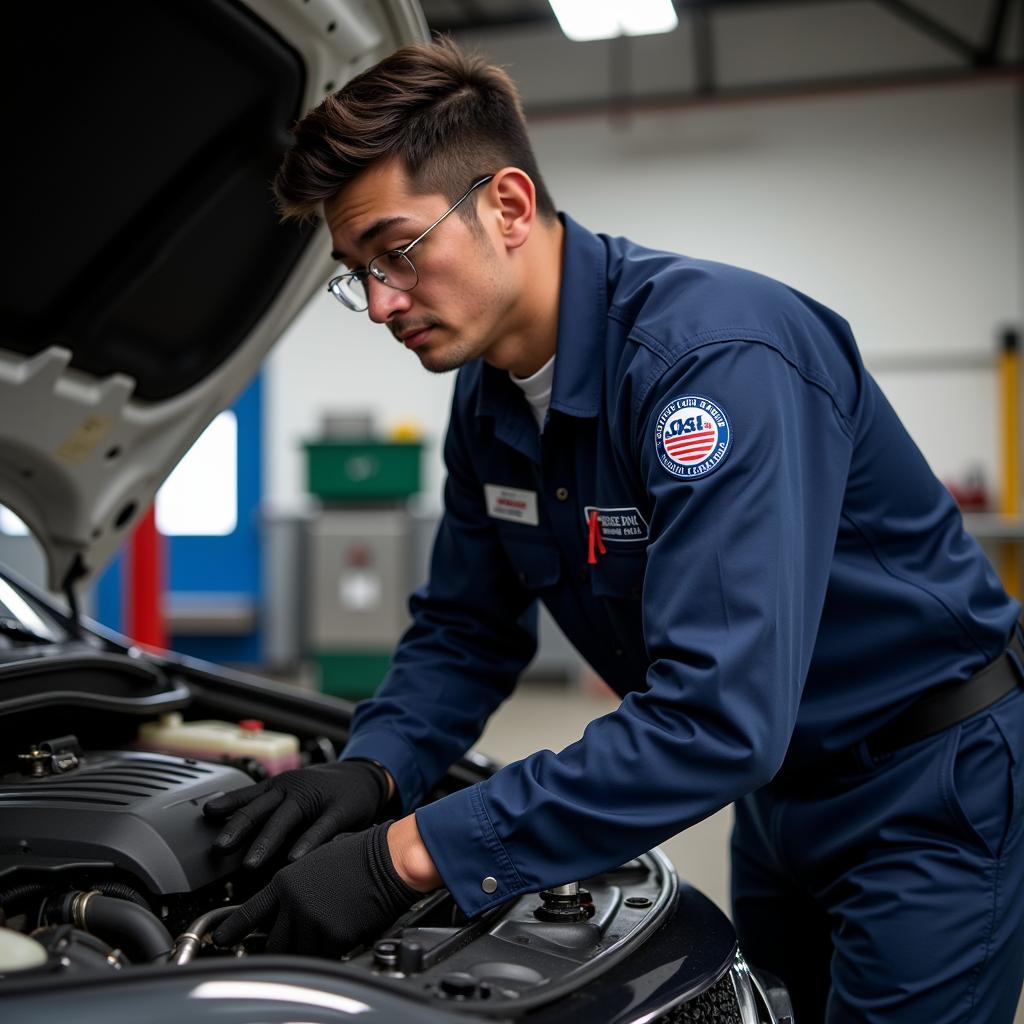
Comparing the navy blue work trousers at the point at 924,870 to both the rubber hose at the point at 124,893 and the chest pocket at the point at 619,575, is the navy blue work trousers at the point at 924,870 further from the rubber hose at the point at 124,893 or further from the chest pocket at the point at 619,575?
the rubber hose at the point at 124,893

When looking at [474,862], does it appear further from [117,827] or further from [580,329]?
[580,329]

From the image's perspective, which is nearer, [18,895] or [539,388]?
[18,895]

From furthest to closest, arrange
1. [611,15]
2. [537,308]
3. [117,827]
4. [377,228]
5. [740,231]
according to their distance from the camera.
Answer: [740,231], [611,15], [537,308], [377,228], [117,827]

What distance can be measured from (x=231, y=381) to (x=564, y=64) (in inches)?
214

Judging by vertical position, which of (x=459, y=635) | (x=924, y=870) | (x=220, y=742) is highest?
(x=459, y=635)

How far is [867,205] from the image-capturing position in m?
6.05

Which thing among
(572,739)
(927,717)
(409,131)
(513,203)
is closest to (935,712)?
(927,717)

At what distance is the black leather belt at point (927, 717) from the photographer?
1.12 m

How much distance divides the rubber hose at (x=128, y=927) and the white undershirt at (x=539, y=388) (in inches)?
24.7

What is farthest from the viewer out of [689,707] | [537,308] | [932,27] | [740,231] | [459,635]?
[740,231]

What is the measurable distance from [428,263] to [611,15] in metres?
3.09

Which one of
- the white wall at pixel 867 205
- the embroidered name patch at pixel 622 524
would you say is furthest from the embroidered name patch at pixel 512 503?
the white wall at pixel 867 205

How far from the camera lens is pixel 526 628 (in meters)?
1.43

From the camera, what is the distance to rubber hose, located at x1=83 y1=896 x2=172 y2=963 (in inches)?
34.4
